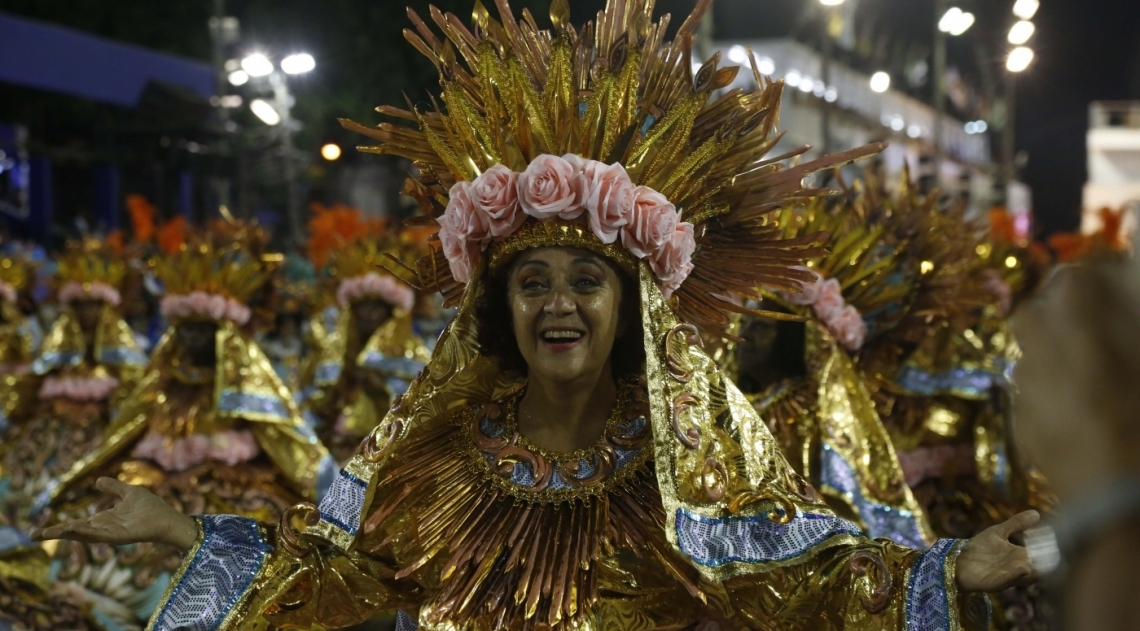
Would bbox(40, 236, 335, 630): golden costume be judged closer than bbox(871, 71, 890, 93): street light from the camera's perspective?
Yes

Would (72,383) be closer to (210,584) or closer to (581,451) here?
(210,584)

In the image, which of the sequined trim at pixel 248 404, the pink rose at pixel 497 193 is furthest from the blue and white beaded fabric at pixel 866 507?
the sequined trim at pixel 248 404

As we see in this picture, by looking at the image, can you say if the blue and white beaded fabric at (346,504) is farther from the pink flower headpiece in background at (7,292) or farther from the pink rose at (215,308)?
the pink flower headpiece in background at (7,292)

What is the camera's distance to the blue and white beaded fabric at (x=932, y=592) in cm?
249

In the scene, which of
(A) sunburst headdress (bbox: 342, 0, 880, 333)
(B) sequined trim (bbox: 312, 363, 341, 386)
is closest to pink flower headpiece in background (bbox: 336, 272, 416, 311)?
(B) sequined trim (bbox: 312, 363, 341, 386)

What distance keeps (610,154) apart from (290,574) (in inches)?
51.9

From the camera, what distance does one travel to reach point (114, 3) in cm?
1934

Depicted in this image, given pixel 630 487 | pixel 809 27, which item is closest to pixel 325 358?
pixel 630 487

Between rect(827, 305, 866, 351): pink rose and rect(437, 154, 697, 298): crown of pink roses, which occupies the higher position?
rect(437, 154, 697, 298): crown of pink roses

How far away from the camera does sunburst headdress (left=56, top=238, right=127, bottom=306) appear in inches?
376

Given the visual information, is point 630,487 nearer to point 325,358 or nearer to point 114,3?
point 325,358

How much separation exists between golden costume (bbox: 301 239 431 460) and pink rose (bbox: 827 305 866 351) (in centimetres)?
464

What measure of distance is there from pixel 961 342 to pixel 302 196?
52.8 feet

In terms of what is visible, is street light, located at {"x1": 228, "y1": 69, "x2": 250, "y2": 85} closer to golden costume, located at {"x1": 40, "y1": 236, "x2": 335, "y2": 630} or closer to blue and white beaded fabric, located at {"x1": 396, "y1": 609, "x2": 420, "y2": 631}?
golden costume, located at {"x1": 40, "y1": 236, "x2": 335, "y2": 630}
